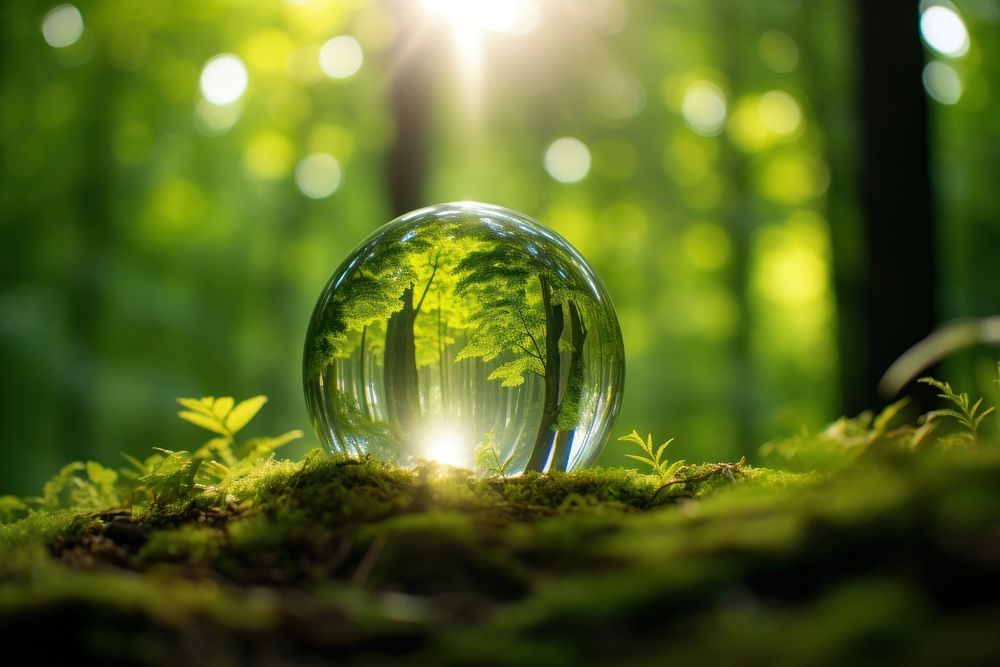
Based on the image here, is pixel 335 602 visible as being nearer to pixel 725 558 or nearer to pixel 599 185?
pixel 725 558

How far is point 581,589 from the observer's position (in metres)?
1.45

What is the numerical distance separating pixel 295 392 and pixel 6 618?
27679mm

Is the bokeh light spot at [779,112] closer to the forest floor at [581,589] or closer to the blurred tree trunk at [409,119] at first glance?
the blurred tree trunk at [409,119]

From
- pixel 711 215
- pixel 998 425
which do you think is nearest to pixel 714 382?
pixel 711 215

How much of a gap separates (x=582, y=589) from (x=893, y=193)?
22.9 feet

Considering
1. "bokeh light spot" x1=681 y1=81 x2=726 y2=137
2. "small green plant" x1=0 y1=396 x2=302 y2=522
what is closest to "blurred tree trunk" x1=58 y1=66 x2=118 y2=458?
"bokeh light spot" x1=681 y1=81 x2=726 y2=137

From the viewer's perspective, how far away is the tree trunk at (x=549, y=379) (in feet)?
10.1

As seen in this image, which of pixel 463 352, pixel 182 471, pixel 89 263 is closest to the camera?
pixel 182 471

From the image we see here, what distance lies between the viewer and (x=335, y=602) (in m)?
1.63

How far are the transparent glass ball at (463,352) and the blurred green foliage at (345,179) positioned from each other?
13504mm

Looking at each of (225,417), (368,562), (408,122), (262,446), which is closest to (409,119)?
(408,122)

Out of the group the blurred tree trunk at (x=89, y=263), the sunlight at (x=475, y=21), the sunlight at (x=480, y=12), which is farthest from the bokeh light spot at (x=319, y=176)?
the sunlight at (x=480, y=12)

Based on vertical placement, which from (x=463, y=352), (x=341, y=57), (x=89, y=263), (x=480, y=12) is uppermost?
(x=341, y=57)

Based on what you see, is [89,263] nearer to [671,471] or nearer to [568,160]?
[568,160]
